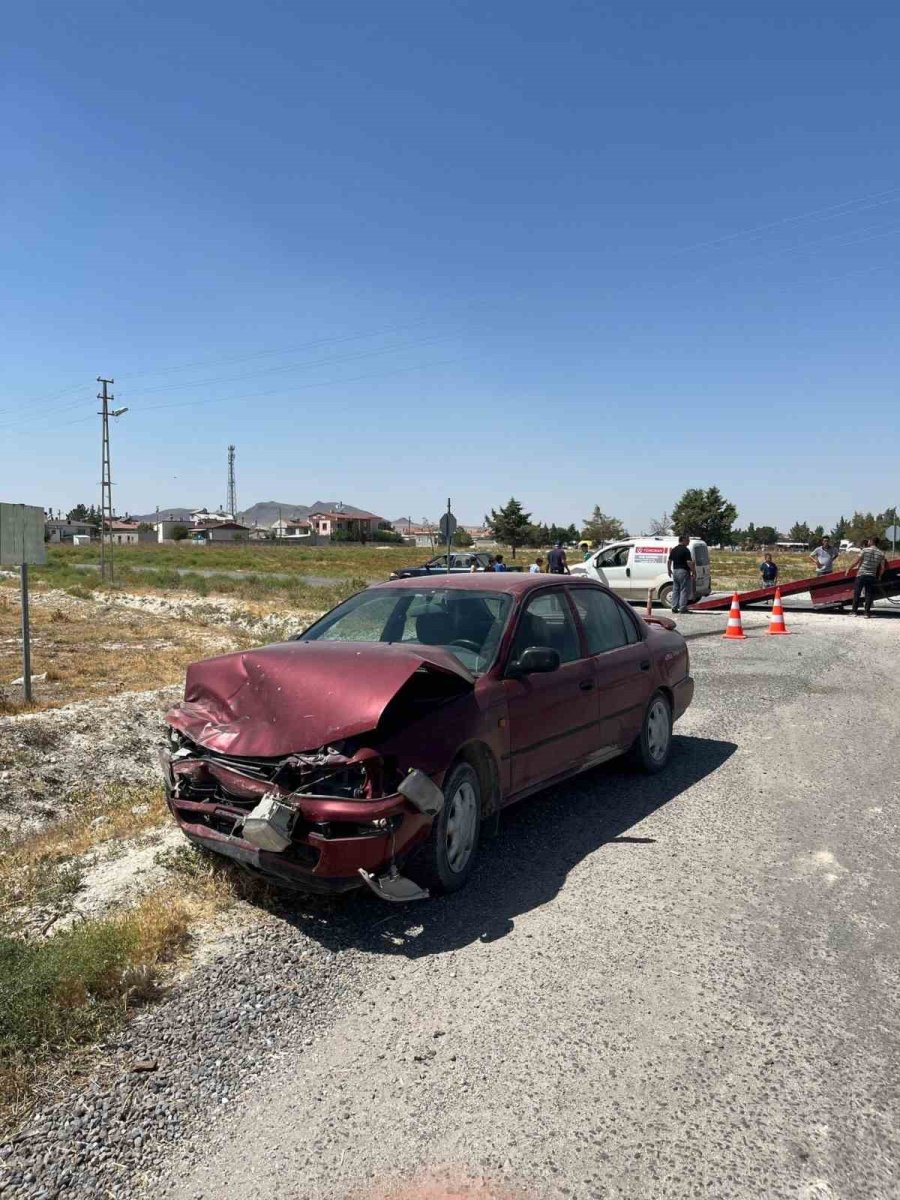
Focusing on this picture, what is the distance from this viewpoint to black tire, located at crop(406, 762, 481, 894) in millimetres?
4516

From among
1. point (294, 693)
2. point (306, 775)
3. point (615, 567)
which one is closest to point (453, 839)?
point (306, 775)

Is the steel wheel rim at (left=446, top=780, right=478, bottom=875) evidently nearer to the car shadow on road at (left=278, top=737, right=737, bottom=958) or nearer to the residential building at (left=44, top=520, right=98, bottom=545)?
the car shadow on road at (left=278, top=737, right=737, bottom=958)

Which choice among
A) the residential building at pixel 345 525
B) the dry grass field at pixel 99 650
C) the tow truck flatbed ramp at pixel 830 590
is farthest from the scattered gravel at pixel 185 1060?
the residential building at pixel 345 525

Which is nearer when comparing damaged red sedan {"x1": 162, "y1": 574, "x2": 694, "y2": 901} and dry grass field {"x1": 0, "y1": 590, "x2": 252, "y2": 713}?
damaged red sedan {"x1": 162, "y1": 574, "x2": 694, "y2": 901}

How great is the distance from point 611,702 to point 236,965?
3266 millimetres

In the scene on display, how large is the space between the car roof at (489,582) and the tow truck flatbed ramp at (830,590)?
1552 centimetres

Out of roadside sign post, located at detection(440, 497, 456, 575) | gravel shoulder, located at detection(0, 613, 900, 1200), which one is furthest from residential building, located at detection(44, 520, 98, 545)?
gravel shoulder, located at detection(0, 613, 900, 1200)

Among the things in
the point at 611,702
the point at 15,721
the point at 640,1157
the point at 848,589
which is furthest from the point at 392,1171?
the point at 848,589

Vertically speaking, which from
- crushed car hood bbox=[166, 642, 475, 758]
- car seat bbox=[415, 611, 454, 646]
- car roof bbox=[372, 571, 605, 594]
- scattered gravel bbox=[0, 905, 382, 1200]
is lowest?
scattered gravel bbox=[0, 905, 382, 1200]

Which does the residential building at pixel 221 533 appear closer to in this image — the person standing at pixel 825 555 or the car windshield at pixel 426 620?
the person standing at pixel 825 555

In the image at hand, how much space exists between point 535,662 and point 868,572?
1817 centimetres

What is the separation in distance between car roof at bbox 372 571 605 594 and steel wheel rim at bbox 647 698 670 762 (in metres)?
1.23

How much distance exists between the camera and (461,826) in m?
4.69

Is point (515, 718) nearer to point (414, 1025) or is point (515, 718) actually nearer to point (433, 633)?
point (433, 633)
